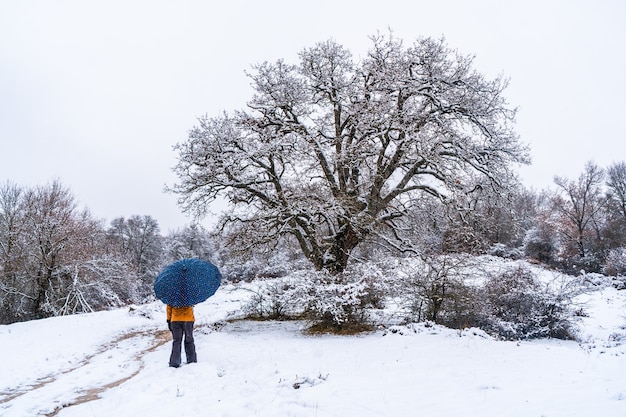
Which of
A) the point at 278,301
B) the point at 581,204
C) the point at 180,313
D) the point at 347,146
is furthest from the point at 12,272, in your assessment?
the point at 581,204

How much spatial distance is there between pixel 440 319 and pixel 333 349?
3978mm

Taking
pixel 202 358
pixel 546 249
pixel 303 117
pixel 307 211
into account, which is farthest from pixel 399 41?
pixel 546 249

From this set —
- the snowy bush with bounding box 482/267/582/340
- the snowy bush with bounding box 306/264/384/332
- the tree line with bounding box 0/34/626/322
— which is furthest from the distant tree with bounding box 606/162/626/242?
the snowy bush with bounding box 306/264/384/332

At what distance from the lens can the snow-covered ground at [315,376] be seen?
182 inches

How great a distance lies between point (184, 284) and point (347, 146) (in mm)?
7328

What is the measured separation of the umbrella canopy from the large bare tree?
4472mm

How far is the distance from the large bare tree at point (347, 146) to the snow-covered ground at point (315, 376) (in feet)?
12.2

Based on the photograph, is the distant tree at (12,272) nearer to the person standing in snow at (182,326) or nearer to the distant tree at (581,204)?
the person standing in snow at (182,326)

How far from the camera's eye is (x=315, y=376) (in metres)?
6.04

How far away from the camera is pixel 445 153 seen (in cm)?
1124

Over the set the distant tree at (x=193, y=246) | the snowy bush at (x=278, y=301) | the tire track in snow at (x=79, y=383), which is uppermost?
the distant tree at (x=193, y=246)

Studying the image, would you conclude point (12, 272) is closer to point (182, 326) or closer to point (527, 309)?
point (182, 326)

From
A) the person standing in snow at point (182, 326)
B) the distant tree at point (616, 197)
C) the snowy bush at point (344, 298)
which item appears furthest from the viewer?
the distant tree at point (616, 197)

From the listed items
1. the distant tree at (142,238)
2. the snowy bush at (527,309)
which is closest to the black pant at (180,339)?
the snowy bush at (527,309)
